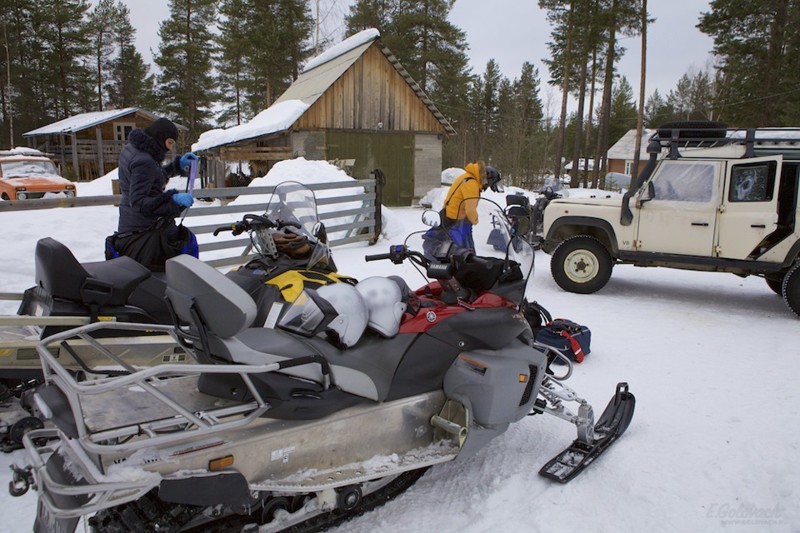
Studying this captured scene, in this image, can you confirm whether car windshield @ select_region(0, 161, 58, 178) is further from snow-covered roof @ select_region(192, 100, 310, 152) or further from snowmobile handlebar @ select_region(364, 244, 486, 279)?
snowmobile handlebar @ select_region(364, 244, 486, 279)

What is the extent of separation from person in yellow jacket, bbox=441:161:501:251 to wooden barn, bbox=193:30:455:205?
1148cm

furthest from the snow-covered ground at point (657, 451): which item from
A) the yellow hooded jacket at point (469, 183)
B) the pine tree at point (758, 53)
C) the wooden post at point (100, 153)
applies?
the wooden post at point (100, 153)

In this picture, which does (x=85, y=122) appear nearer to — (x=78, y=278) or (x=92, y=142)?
(x=92, y=142)

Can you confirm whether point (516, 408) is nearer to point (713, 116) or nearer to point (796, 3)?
point (796, 3)

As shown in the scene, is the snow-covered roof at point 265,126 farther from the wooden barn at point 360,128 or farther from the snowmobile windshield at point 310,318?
the snowmobile windshield at point 310,318

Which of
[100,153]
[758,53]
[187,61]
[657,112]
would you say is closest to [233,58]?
[187,61]

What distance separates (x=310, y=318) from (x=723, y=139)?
6.33 metres

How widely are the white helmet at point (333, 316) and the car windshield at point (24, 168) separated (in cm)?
1878

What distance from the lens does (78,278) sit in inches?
133

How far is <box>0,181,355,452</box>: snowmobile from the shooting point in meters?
3.19

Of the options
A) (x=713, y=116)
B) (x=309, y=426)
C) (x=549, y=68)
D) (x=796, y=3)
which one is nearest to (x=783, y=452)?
(x=309, y=426)

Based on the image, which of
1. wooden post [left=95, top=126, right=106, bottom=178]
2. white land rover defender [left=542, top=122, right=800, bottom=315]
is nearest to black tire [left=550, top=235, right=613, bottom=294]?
white land rover defender [left=542, top=122, right=800, bottom=315]

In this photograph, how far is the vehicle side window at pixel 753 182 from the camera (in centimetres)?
659

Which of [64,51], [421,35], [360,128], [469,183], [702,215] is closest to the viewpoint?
[469,183]
